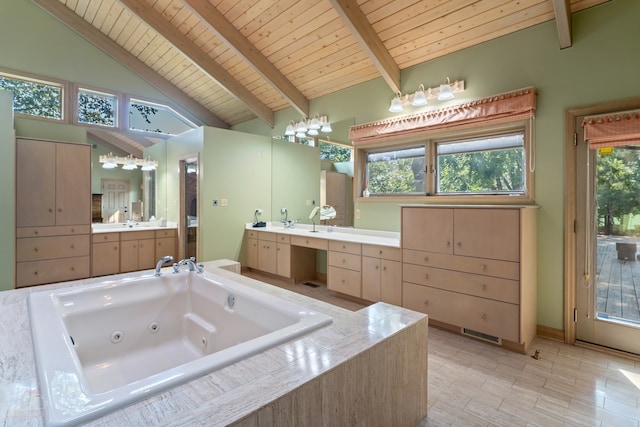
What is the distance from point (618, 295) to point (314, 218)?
137 inches

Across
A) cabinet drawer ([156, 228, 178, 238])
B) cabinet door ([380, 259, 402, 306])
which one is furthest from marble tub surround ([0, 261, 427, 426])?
cabinet drawer ([156, 228, 178, 238])

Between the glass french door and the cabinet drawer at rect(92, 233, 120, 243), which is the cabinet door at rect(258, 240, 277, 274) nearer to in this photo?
the cabinet drawer at rect(92, 233, 120, 243)

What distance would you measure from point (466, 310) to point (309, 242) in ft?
6.70

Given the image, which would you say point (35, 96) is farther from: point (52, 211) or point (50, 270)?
point (50, 270)

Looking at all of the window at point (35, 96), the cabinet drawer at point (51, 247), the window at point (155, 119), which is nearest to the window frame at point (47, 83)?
the window at point (35, 96)

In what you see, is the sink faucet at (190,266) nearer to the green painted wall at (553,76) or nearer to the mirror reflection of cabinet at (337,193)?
the mirror reflection of cabinet at (337,193)

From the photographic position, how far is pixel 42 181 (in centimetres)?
421

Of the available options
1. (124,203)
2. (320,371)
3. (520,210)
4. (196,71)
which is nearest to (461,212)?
(520,210)

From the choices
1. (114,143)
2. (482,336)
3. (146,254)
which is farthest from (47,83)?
(482,336)

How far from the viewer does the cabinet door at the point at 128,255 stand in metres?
5.03

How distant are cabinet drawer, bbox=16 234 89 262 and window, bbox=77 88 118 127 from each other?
1.85 meters

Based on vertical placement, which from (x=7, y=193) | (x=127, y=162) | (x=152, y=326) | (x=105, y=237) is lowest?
(x=152, y=326)

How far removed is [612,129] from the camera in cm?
242

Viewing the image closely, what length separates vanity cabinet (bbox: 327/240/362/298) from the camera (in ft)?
11.6
